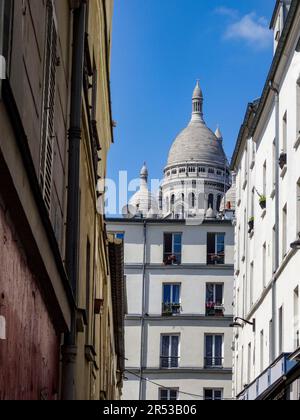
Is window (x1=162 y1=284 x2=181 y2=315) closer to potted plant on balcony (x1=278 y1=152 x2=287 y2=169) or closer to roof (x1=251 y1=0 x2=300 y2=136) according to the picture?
roof (x1=251 y1=0 x2=300 y2=136)

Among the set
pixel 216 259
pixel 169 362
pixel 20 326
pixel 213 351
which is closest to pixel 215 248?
pixel 216 259

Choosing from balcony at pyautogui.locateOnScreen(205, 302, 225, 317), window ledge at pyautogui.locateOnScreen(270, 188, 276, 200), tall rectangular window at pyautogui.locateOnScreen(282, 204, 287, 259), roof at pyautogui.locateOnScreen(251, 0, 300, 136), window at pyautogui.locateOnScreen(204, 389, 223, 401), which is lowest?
tall rectangular window at pyautogui.locateOnScreen(282, 204, 287, 259)

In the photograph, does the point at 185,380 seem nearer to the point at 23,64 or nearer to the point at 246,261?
the point at 246,261

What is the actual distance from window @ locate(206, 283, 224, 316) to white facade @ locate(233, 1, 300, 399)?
2271cm

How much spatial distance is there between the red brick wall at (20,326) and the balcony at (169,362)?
58.0 meters

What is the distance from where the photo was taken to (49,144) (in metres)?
9.52

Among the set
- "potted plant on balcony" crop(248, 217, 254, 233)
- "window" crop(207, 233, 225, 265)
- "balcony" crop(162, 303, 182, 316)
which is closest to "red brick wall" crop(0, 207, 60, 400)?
"potted plant on balcony" crop(248, 217, 254, 233)

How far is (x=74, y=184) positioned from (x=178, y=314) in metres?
57.0

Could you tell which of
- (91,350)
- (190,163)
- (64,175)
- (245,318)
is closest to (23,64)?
(64,175)

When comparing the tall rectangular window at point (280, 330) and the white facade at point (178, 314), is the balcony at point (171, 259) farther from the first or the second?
the tall rectangular window at point (280, 330)

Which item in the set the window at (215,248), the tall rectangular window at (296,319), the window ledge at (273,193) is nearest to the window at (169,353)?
the window at (215,248)

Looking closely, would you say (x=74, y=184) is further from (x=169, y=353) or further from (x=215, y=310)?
(x=215, y=310)

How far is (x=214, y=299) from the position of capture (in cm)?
6906

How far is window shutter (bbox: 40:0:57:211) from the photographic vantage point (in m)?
9.02
